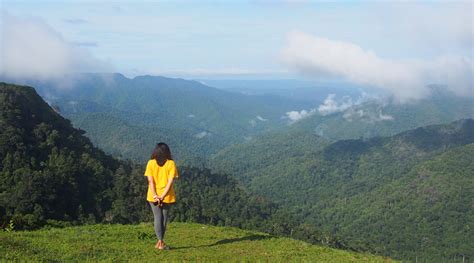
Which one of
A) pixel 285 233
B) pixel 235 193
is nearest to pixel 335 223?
pixel 235 193

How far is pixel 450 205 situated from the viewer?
15012 centimetres

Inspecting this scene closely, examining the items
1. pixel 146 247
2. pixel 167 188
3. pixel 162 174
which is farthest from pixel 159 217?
pixel 162 174

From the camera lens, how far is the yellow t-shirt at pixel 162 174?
13945mm

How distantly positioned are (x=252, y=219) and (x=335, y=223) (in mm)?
64976

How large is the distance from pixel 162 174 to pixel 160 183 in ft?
0.85

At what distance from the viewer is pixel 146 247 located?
14.4 m

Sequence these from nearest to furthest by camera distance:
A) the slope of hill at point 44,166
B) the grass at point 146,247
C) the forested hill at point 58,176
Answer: the grass at point 146,247, the slope of hill at point 44,166, the forested hill at point 58,176

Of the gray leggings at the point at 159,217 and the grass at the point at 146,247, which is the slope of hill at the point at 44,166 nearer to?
the grass at the point at 146,247

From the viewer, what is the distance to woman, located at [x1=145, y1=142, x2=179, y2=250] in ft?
45.5

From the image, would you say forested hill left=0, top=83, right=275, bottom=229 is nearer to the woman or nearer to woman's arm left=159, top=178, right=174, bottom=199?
the woman

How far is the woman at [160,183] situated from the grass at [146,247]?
3.16 ft

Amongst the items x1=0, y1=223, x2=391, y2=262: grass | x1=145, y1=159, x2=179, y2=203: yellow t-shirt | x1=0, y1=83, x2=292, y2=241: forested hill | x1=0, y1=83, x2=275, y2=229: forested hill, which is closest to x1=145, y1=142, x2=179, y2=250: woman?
x1=145, y1=159, x2=179, y2=203: yellow t-shirt

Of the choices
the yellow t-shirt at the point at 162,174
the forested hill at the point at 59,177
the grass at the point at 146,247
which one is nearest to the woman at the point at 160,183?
the yellow t-shirt at the point at 162,174

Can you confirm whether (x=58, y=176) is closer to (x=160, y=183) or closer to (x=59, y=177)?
(x=59, y=177)
